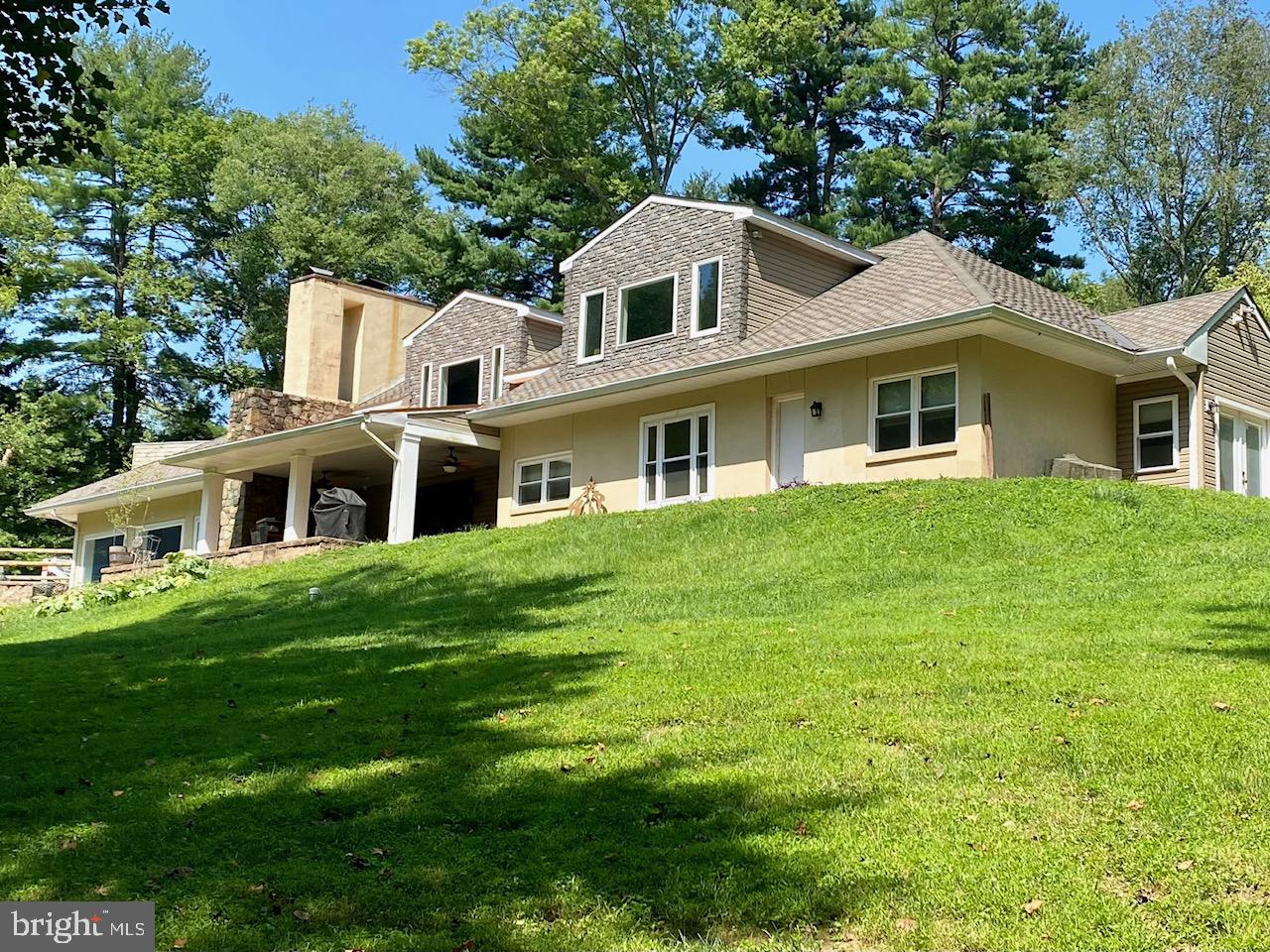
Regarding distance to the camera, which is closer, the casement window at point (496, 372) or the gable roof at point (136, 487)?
the casement window at point (496, 372)

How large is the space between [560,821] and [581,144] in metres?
34.0

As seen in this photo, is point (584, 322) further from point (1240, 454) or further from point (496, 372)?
point (1240, 454)

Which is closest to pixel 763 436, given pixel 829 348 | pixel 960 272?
pixel 829 348

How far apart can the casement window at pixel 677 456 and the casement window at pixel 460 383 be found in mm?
6322

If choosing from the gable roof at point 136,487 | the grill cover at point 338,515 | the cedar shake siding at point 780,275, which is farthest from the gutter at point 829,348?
the gable roof at point 136,487

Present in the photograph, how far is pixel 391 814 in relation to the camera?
588 cm

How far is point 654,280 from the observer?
22000mm

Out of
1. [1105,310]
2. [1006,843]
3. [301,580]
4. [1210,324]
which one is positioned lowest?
[1006,843]

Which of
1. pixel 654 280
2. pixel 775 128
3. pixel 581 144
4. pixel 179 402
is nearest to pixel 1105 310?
pixel 775 128

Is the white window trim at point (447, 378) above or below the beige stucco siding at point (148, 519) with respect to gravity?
above

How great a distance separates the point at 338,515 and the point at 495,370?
16.2ft

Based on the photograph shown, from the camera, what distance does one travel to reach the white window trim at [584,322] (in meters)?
22.6

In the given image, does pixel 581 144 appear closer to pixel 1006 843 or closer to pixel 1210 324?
pixel 1210 324

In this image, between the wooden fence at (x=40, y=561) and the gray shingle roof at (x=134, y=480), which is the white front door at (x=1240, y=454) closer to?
the gray shingle roof at (x=134, y=480)
